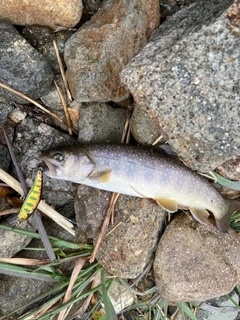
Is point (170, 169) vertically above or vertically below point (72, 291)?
above

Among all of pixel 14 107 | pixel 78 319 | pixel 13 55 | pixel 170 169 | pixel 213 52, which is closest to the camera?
pixel 213 52

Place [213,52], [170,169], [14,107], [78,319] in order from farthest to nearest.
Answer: [78,319] → [14,107] → [170,169] → [213,52]

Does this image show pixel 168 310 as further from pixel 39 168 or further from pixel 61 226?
pixel 39 168

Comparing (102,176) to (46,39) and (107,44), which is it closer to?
(107,44)

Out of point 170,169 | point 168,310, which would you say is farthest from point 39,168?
point 168,310

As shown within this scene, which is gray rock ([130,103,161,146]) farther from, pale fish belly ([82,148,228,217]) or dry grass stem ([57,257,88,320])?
dry grass stem ([57,257,88,320])

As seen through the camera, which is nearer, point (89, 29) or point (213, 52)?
point (213, 52)

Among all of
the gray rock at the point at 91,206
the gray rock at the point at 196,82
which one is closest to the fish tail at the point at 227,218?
the gray rock at the point at 196,82
